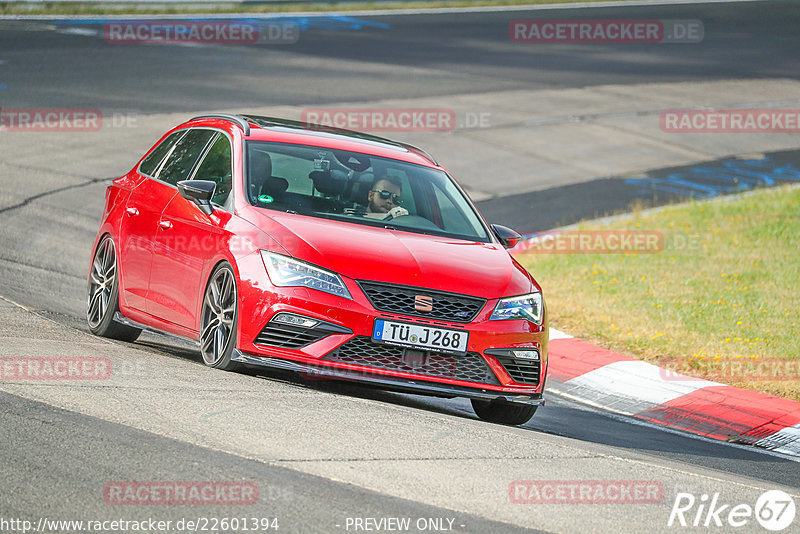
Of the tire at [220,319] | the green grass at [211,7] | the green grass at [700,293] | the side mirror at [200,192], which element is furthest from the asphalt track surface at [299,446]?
the green grass at [211,7]

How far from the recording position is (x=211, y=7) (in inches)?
1298

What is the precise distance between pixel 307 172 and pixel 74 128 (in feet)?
37.7

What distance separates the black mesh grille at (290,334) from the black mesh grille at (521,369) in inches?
44.9

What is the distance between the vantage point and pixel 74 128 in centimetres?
1892

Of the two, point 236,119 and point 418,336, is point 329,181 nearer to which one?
point 236,119

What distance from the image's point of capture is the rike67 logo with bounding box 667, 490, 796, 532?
5641mm

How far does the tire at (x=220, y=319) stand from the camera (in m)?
7.48

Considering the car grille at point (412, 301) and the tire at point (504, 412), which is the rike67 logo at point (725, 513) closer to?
the car grille at point (412, 301)

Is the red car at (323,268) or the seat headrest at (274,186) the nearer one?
the red car at (323,268)

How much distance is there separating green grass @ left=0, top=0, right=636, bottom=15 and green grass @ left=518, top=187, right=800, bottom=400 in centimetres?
1917

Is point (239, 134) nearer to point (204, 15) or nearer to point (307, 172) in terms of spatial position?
point (307, 172)

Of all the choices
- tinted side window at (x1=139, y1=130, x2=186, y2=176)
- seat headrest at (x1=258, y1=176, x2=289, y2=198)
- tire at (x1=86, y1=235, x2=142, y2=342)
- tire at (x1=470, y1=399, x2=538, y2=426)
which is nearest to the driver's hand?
seat headrest at (x1=258, y1=176, x2=289, y2=198)

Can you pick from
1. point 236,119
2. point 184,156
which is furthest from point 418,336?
point 184,156

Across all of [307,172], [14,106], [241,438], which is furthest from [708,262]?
[14,106]
